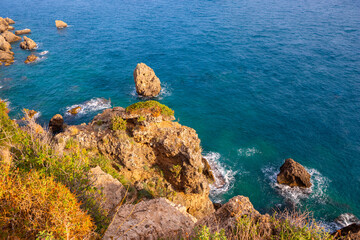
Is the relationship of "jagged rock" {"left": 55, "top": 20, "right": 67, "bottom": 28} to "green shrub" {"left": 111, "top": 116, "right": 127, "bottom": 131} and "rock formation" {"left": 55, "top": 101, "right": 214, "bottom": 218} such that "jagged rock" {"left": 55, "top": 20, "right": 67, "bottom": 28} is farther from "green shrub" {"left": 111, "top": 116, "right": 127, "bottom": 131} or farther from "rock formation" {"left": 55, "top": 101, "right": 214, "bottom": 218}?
"green shrub" {"left": 111, "top": 116, "right": 127, "bottom": 131}

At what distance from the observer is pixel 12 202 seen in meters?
11.1

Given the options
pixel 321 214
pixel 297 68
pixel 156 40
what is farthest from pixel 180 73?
pixel 321 214

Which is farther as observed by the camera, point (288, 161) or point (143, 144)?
point (288, 161)

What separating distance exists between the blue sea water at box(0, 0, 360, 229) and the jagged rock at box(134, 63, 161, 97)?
2.78 meters

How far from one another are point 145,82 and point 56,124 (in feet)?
76.4

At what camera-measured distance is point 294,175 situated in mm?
37781

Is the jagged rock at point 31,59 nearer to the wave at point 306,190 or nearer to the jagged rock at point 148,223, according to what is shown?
the jagged rock at point 148,223

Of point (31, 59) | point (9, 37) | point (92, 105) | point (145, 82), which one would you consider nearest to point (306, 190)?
point (145, 82)

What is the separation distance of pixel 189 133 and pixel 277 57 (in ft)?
185

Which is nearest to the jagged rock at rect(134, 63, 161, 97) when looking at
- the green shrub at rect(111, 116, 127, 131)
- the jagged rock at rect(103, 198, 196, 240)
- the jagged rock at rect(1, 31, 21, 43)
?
the green shrub at rect(111, 116, 127, 131)

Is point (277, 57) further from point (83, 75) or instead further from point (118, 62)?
point (83, 75)

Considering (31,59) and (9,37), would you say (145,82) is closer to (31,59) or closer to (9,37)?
(31,59)

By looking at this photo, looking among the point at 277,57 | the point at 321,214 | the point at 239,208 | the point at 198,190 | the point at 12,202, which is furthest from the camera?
the point at 277,57

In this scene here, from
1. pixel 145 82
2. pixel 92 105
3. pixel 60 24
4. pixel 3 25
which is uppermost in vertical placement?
pixel 60 24
